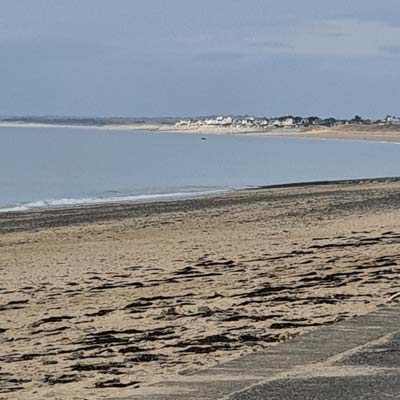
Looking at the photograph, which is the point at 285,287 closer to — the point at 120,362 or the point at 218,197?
the point at 120,362

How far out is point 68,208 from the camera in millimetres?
30266

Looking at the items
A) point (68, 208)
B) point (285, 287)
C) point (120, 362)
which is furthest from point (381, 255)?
point (68, 208)

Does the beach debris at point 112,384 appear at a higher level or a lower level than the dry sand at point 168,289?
higher

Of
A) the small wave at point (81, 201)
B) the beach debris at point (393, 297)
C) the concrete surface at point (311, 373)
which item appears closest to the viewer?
the concrete surface at point (311, 373)

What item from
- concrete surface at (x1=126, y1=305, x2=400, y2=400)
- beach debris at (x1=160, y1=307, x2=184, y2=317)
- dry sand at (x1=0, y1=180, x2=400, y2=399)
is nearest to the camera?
concrete surface at (x1=126, y1=305, x2=400, y2=400)

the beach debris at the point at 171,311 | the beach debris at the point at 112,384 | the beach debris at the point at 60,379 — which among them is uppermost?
the beach debris at the point at 112,384

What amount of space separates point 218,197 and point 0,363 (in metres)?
25.8

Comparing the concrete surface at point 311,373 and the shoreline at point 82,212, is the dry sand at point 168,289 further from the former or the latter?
the shoreline at point 82,212

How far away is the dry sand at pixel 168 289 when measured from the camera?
6.58m

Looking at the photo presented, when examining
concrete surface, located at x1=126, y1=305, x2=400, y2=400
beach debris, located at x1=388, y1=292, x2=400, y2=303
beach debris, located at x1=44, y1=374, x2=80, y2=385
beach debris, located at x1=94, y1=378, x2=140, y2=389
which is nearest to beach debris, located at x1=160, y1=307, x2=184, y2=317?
beach debris, located at x1=388, y1=292, x2=400, y2=303

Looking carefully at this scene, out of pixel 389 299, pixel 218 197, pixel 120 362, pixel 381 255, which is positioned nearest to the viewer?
pixel 120 362

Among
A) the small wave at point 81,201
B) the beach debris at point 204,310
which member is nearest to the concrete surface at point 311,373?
the beach debris at point 204,310

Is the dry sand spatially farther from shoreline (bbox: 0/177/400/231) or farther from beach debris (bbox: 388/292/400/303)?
shoreline (bbox: 0/177/400/231)

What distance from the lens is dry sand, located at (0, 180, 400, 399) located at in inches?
259
